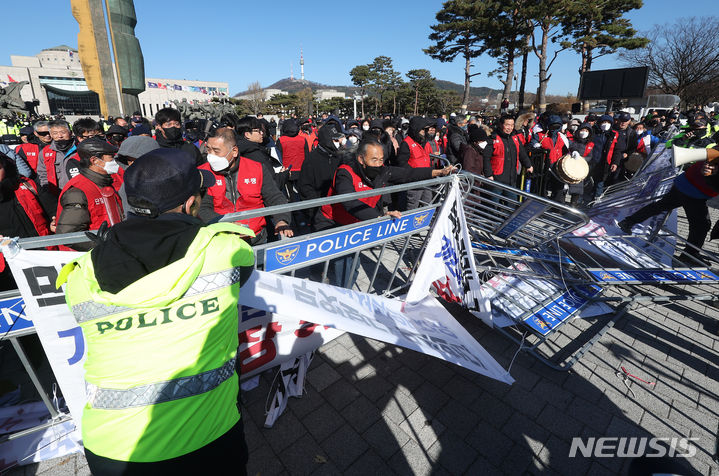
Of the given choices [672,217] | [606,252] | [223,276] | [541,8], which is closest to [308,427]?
[223,276]

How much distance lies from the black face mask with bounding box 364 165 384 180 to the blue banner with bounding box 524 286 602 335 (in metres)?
1.93

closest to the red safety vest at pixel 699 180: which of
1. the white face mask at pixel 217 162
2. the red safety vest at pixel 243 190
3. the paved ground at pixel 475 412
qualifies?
the paved ground at pixel 475 412

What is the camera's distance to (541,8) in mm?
25547

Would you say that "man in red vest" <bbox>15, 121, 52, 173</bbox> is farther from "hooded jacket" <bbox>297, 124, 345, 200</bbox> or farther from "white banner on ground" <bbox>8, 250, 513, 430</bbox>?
"white banner on ground" <bbox>8, 250, 513, 430</bbox>

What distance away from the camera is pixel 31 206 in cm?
317

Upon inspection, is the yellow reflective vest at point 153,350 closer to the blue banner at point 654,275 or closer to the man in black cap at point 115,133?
the blue banner at point 654,275

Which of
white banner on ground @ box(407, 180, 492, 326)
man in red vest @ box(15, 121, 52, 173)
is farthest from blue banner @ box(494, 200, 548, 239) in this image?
man in red vest @ box(15, 121, 52, 173)

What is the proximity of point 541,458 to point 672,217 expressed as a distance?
13.6 feet

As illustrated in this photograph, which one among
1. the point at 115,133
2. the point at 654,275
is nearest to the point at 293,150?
the point at 115,133

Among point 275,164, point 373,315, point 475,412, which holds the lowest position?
point 475,412

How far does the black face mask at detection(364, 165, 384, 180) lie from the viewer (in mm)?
3467

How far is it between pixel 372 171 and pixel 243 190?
128cm

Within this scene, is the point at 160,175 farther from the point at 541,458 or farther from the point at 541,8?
the point at 541,8

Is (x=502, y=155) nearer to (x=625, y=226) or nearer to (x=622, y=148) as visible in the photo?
(x=625, y=226)
